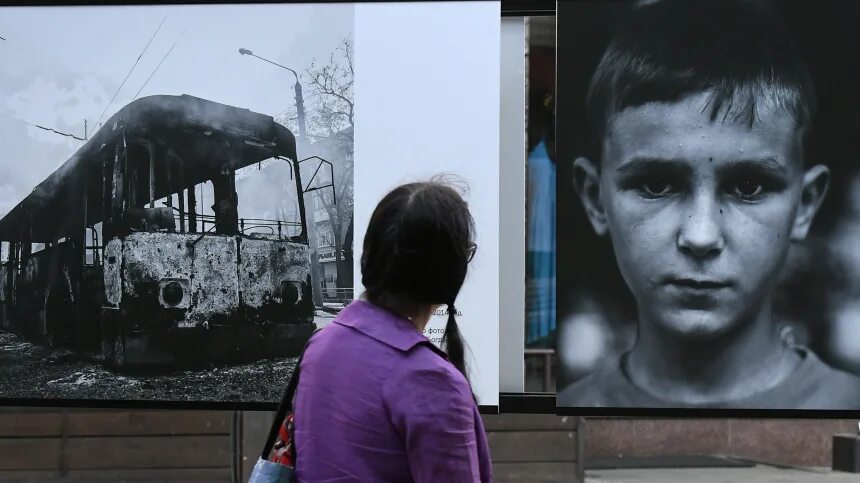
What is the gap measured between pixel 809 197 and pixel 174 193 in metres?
3.15

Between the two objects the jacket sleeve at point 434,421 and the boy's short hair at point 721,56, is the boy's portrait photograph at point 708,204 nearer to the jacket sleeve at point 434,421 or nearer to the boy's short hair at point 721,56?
the boy's short hair at point 721,56

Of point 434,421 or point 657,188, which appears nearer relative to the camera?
point 434,421

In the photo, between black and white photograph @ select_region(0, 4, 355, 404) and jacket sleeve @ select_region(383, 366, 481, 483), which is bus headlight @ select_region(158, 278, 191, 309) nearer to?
black and white photograph @ select_region(0, 4, 355, 404)

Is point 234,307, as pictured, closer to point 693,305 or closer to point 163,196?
point 163,196

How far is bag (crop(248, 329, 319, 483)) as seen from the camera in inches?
71.4

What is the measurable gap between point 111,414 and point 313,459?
21.5ft

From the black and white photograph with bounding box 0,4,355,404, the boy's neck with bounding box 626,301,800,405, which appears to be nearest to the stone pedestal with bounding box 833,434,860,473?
the boy's neck with bounding box 626,301,800,405

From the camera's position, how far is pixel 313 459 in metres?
1.74

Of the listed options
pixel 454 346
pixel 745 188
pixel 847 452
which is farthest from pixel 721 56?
pixel 847 452

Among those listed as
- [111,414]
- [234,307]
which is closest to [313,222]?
[234,307]

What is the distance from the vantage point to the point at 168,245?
17.6ft

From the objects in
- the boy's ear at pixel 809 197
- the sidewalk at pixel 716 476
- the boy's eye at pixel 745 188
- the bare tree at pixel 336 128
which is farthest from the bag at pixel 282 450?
the sidewalk at pixel 716 476

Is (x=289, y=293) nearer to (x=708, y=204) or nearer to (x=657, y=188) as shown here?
(x=657, y=188)

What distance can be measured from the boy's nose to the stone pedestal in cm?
534
